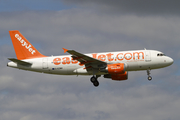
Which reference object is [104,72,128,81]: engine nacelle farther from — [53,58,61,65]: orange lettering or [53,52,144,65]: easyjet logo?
[53,58,61,65]: orange lettering

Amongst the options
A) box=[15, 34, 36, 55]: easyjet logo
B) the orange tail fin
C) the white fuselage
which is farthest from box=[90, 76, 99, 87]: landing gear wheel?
box=[15, 34, 36, 55]: easyjet logo

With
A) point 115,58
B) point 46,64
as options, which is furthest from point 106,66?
point 46,64

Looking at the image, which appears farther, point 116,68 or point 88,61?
point 88,61

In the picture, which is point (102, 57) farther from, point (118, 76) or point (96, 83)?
point (118, 76)

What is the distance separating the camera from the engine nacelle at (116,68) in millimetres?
54312

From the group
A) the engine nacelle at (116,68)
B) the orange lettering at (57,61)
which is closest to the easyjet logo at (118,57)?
the orange lettering at (57,61)

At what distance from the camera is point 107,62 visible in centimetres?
5600

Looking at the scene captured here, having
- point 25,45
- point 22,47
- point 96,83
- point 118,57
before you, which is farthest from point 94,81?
point 22,47

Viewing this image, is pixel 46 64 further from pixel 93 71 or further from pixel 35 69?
pixel 93 71

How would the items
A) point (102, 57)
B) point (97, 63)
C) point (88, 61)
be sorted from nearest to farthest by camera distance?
point (88, 61) < point (97, 63) < point (102, 57)

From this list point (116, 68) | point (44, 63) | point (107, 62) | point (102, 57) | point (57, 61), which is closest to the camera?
point (116, 68)

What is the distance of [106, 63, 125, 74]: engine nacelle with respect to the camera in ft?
178

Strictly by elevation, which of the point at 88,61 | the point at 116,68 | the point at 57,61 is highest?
the point at 57,61

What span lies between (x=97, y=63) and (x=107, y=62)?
5.87 feet
